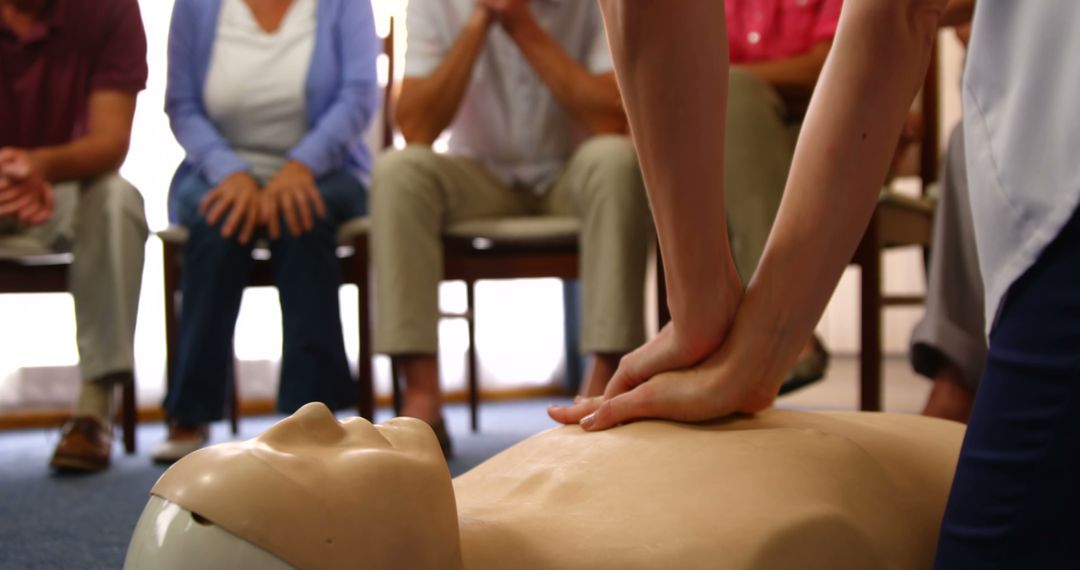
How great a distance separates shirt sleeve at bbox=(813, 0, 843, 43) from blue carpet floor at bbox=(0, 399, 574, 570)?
1.02 m

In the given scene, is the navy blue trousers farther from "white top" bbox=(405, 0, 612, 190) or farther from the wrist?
the wrist

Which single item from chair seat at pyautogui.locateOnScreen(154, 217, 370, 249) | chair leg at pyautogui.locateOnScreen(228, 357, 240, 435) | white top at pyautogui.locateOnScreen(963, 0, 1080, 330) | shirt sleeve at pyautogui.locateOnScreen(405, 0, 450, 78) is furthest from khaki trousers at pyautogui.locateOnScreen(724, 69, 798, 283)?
chair leg at pyautogui.locateOnScreen(228, 357, 240, 435)

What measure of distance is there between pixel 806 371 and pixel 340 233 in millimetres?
1058

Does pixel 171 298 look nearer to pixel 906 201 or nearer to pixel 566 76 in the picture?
pixel 566 76

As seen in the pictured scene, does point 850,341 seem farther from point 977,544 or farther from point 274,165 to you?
point 977,544

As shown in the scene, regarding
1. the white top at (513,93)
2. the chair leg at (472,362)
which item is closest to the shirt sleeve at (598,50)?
the white top at (513,93)

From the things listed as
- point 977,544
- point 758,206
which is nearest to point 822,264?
point 977,544

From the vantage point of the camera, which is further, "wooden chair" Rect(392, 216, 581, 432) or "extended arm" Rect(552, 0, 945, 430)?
"wooden chair" Rect(392, 216, 581, 432)

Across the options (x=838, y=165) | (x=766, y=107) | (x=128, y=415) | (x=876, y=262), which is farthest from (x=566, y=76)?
(x=838, y=165)

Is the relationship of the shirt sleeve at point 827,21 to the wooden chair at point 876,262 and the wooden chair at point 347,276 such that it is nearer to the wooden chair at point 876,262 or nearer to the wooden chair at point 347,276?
the wooden chair at point 876,262

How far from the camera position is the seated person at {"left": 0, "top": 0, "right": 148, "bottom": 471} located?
193cm

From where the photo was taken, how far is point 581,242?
6.27 feet

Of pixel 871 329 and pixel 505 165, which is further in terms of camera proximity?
pixel 505 165

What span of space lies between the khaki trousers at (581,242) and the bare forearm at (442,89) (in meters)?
0.15
